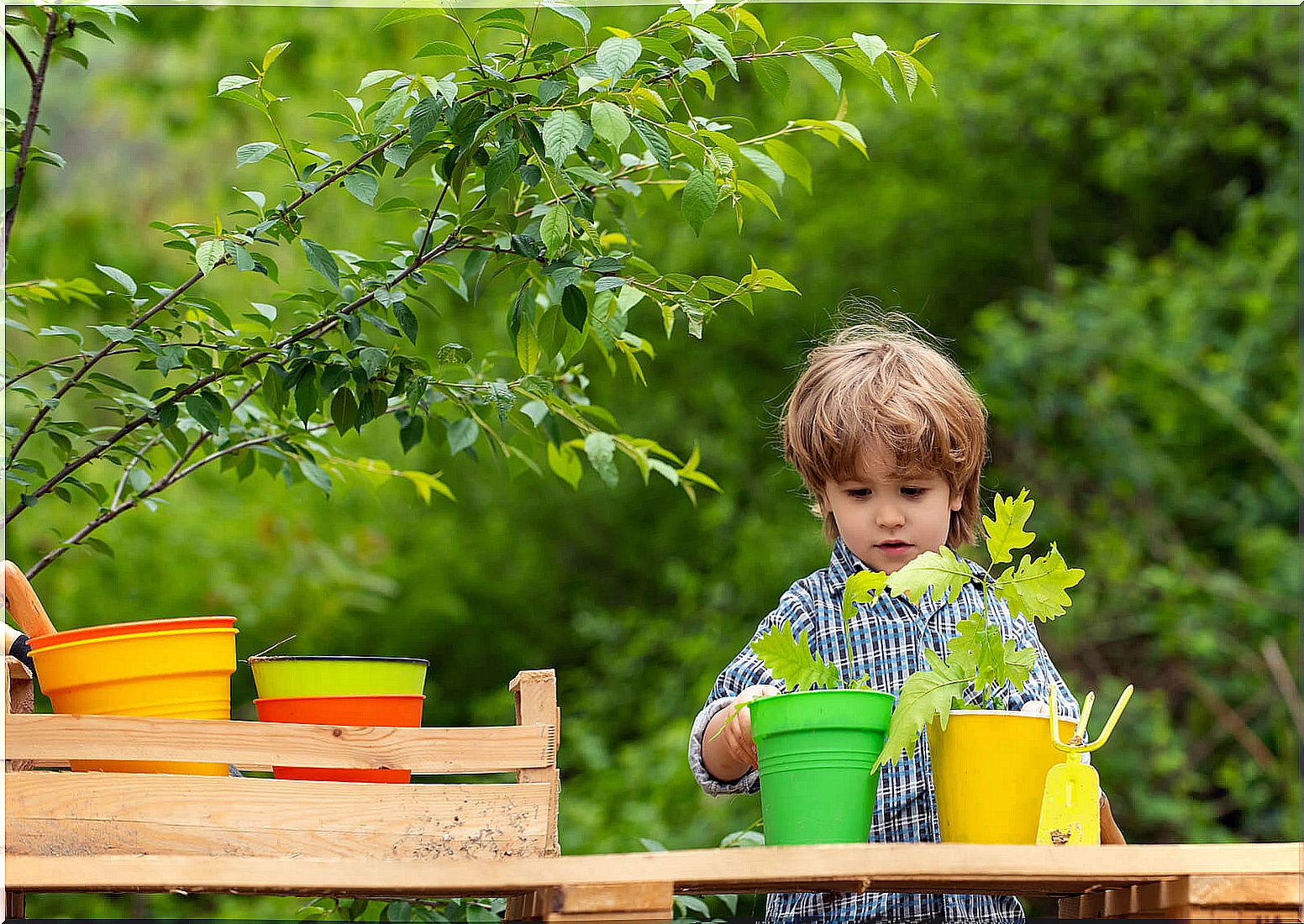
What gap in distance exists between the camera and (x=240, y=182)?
233 inches

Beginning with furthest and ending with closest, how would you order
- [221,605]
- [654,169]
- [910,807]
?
[221,605] < [654,169] < [910,807]

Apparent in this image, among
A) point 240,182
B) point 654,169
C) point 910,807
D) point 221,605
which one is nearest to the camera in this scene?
point 910,807

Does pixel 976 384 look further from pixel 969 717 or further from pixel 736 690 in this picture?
pixel 969 717

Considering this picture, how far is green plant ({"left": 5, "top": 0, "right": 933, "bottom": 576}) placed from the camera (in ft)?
4.61

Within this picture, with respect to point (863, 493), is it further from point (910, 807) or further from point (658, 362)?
point (658, 362)

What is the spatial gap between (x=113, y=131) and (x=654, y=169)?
224 inches

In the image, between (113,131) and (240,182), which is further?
(113,131)

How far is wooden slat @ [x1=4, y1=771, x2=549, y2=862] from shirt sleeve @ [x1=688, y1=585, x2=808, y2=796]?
0.85ft

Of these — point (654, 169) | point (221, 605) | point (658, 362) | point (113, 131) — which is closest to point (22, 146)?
point (654, 169)

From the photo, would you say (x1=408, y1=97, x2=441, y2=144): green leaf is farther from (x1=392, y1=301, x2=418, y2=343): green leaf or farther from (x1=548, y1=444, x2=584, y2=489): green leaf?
(x1=548, y1=444, x2=584, y2=489): green leaf

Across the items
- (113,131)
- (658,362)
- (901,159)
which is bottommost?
(658,362)

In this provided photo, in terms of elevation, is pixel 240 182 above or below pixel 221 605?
above

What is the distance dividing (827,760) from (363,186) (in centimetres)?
78

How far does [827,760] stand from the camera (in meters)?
1.25
